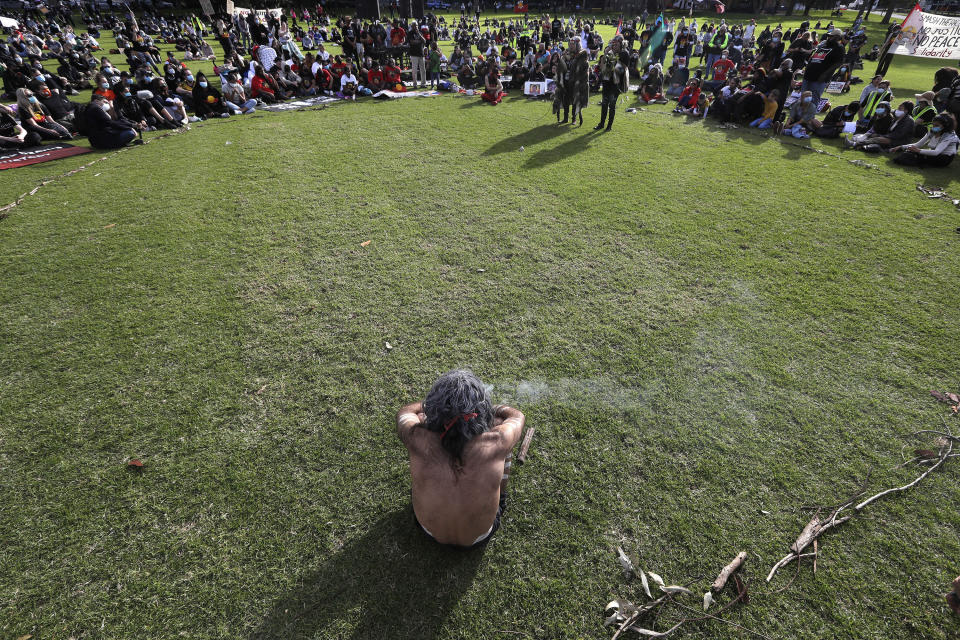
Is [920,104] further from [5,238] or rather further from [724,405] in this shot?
[5,238]

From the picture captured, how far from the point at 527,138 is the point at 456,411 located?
10520 mm

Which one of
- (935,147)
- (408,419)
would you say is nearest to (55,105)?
(408,419)

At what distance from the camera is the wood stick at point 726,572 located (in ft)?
9.57

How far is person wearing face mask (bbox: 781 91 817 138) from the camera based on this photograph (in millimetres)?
11219

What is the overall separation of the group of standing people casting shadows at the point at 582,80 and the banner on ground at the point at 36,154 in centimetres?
1305

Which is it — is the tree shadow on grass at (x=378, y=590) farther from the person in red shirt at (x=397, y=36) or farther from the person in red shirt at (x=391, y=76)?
the person in red shirt at (x=397, y=36)

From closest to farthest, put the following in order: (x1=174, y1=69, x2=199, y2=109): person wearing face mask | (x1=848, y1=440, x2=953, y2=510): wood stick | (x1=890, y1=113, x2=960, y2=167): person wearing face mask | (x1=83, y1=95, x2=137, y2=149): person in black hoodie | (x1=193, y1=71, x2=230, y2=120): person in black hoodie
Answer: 1. (x1=848, y1=440, x2=953, y2=510): wood stick
2. (x1=890, y1=113, x2=960, y2=167): person wearing face mask
3. (x1=83, y1=95, x2=137, y2=149): person in black hoodie
4. (x1=193, y1=71, x2=230, y2=120): person in black hoodie
5. (x1=174, y1=69, x2=199, y2=109): person wearing face mask

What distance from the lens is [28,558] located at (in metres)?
3.07

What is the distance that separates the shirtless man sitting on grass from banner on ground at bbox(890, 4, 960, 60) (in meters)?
18.1

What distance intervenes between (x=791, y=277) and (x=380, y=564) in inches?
254

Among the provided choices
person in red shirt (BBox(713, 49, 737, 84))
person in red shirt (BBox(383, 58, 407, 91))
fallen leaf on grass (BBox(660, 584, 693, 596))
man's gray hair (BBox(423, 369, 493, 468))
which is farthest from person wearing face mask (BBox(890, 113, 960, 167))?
person in red shirt (BBox(383, 58, 407, 91))

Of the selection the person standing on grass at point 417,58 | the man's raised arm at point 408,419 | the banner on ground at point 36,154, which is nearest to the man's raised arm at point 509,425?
the man's raised arm at point 408,419

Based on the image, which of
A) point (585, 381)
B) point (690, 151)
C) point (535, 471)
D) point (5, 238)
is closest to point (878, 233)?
point (690, 151)

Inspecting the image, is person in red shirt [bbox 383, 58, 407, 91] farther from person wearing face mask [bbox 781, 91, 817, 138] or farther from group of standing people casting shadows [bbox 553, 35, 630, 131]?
person wearing face mask [bbox 781, 91, 817, 138]
